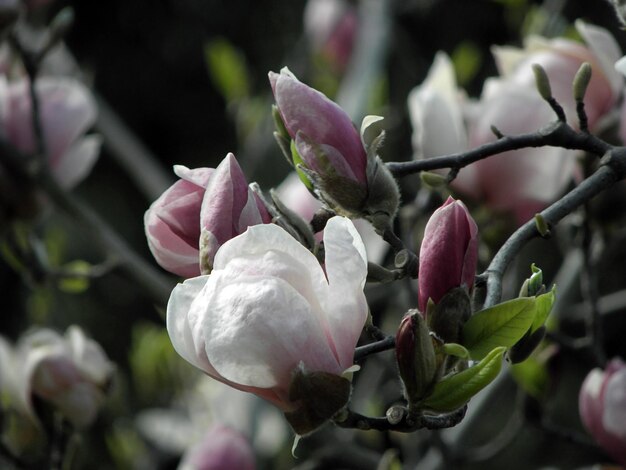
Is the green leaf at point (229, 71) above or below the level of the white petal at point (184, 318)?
below

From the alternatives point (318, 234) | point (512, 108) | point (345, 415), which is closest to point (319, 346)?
point (345, 415)

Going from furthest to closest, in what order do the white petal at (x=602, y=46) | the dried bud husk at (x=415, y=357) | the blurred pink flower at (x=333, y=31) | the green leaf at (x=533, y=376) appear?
the blurred pink flower at (x=333, y=31), the green leaf at (x=533, y=376), the white petal at (x=602, y=46), the dried bud husk at (x=415, y=357)

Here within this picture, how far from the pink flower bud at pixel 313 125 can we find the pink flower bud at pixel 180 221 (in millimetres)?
62

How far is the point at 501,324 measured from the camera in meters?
0.54

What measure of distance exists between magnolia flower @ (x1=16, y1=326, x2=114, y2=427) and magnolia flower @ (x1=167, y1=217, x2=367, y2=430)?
1.65 feet

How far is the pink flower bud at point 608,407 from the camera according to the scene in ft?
2.63

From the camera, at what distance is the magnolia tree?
1.74ft

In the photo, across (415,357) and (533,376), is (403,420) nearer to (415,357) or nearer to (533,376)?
(415,357)

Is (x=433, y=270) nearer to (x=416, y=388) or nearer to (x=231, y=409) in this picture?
(x=416, y=388)

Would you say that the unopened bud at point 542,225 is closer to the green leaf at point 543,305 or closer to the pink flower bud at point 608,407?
the green leaf at point 543,305

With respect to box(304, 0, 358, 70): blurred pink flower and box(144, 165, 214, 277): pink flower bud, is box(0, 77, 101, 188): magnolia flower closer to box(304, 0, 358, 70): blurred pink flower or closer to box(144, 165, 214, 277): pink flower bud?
box(144, 165, 214, 277): pink flower bud

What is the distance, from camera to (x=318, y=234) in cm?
68

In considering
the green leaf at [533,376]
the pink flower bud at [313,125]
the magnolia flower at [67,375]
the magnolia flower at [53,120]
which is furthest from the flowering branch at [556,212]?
the magnolia flower at [53,120]

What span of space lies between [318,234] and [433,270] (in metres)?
0.15
